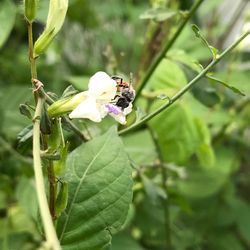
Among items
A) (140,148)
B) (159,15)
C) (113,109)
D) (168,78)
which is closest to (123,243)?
(140,148)

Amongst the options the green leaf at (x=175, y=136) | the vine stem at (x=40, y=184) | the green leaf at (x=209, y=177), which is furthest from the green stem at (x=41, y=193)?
the green leaf at (x=209, y=177)

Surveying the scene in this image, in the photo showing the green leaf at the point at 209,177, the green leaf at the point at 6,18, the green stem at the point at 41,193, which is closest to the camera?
the green stem at the point at 41,193

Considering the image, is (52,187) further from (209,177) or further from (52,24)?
(209,177)

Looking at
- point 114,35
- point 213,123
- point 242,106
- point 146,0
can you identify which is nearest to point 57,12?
point 213,123

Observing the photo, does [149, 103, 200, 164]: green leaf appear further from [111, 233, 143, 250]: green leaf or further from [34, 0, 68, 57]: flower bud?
[34, 0, 68, 57]: flower bud

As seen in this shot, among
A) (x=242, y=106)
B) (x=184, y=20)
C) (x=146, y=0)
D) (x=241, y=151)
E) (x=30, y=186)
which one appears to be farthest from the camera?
(x=146, y=0)

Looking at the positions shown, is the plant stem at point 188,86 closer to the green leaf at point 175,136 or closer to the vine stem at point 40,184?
the vine stem at point 40,184

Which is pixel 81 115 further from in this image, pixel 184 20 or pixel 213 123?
pixel 213 123
